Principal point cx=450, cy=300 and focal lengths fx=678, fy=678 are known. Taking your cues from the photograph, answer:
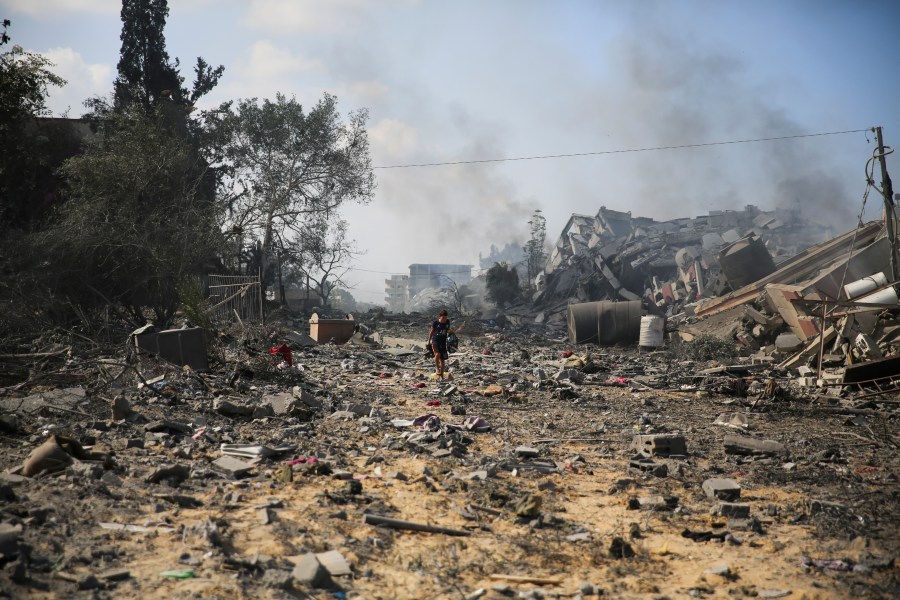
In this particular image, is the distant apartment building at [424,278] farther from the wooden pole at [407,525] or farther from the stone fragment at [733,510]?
the wooden pole at [407,525]

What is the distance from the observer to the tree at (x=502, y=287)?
30.3 meters

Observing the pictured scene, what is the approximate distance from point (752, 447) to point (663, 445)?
827 mm

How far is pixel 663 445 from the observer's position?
613cm

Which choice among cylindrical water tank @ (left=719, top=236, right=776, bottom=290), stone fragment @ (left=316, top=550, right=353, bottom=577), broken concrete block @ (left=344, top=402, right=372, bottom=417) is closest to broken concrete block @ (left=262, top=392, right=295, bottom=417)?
broken concrete block @ (left=344, top=402, right=372, bottom=417)

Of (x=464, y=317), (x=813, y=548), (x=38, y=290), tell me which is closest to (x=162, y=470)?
(x=813, y=548)

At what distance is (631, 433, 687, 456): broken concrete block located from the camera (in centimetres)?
611

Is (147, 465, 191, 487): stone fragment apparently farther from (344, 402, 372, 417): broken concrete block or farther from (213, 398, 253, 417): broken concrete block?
(344, 402, 372, 417): broken concrete block

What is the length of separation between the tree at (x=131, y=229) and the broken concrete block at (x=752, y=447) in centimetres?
1119

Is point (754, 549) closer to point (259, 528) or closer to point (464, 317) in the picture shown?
point (259, 528)

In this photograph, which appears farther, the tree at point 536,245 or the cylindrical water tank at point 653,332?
the tree at point 536,245

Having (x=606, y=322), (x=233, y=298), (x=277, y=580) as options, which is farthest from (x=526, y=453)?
(x=606, y=322)

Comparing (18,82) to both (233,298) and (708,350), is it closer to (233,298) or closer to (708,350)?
(233,298)

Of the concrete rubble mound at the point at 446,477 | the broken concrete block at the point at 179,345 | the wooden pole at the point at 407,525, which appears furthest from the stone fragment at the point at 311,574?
the broken concrete block at the point at 179,345

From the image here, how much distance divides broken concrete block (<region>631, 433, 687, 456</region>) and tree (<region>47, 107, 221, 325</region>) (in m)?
10.7
